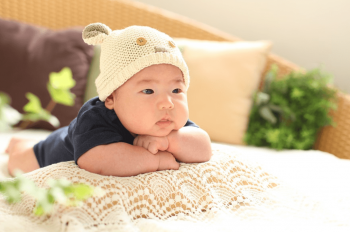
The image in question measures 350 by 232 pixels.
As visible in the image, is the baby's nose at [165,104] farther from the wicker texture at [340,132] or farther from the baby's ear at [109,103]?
the wicker texture at [340,132]

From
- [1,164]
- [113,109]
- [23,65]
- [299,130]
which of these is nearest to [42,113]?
[113,109]

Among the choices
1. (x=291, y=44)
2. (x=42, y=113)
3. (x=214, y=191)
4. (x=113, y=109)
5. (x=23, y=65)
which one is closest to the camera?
(x=42, y=113)

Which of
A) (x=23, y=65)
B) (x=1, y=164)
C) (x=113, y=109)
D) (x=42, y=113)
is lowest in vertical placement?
(x=1, y=164)

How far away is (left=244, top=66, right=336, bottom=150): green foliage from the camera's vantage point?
1729mm

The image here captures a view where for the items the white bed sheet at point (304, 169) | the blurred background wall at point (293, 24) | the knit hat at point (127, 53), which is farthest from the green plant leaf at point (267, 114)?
the knit hat at point (127, 53)

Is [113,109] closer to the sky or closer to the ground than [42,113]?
closer to the ground

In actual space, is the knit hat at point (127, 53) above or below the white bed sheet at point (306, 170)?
above

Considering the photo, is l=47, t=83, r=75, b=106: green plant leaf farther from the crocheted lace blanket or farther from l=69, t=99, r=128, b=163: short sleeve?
l=69, t=99, r=128, b=163: short sleeve

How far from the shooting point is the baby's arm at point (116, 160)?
0.83 m

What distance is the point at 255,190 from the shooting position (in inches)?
35.5

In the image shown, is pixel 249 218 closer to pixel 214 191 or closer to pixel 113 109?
pixel 214 191

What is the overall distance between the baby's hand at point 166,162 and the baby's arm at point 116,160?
32mm

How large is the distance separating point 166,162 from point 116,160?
5.4 inches

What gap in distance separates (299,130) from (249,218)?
3.69 ft
